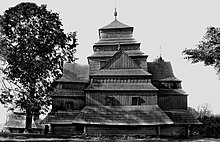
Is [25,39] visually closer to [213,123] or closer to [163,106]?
[163,106]

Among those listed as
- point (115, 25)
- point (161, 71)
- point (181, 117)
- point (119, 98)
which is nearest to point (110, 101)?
point (119, 98)

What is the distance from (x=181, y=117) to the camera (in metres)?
34.3

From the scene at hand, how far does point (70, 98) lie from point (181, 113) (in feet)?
42.2

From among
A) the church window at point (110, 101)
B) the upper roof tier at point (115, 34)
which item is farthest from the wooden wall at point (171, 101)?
the upper roof tier at point (115, 34)

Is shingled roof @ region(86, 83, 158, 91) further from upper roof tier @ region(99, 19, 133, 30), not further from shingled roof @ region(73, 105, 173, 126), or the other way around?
upper roof tier @ region(99, 19, 133, 30)

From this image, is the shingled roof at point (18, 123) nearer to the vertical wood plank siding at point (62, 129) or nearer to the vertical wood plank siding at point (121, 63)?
the vertical wood plank siding at point (62, 129)

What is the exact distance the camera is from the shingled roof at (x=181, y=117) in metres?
33.6

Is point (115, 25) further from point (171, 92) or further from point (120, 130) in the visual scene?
point (120, 130)

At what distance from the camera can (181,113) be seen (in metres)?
35.0

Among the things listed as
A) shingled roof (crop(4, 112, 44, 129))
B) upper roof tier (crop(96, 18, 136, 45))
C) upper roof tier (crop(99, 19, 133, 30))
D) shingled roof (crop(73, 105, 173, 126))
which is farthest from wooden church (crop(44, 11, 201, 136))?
shingled roof (crop(4, 112, 44, 129))

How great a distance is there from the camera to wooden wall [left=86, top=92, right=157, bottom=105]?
106ft

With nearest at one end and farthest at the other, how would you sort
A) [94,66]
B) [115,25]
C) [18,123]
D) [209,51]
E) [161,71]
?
[209,51]
[94,66]
[161,71]
[115,25]
[18,123]

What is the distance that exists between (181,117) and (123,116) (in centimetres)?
762

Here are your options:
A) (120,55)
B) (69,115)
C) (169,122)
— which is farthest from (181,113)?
(69,115)
